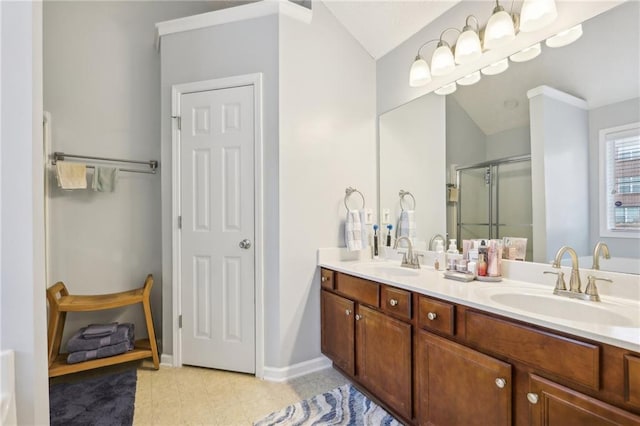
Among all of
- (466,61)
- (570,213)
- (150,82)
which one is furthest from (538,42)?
(150,82)

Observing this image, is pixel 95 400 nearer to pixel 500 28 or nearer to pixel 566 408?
pixel 566 408

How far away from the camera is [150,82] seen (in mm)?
2715

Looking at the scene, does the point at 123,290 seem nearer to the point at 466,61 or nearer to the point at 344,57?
the point at 344,57

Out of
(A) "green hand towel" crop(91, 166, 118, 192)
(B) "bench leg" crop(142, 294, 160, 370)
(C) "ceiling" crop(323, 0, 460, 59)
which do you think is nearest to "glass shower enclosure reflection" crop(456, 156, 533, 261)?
(C) "ceiling" crop(323, 0, 460, 59)

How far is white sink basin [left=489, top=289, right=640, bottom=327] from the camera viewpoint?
1.14 metres

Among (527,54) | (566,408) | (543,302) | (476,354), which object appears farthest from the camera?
(527,54)

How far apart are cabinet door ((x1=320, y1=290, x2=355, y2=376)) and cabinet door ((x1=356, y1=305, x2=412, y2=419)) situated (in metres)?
0.07

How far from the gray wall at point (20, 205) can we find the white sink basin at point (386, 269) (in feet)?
5.07

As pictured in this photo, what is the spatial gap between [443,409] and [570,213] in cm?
107

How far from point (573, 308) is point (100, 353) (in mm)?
2769

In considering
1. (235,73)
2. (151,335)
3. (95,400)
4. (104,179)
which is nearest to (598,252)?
(235,73)

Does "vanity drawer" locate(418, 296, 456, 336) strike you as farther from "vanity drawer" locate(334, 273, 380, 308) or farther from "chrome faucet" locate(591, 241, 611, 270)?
"chrome faucet" locate(591, 241, 611, 270)

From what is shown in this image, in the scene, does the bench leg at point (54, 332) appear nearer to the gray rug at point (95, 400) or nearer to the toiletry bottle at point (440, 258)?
Answer: the gray rug at point (95, 400)

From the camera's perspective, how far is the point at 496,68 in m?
1.78
